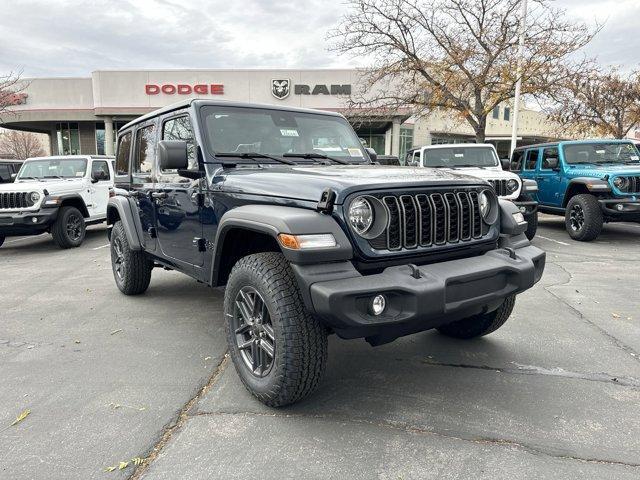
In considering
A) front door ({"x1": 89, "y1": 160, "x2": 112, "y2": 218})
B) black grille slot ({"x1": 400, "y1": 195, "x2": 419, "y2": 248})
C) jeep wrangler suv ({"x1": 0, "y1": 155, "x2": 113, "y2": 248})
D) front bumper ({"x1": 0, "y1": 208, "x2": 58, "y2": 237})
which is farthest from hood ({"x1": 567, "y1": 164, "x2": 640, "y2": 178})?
front bumper ({"x1": 0, "y1": 208, "x2": 58, "y2": 237})

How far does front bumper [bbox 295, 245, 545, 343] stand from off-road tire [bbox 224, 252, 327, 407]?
0.55ft

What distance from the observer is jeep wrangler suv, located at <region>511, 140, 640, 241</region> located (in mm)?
8242

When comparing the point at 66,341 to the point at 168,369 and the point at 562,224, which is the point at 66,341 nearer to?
the point at 168,369

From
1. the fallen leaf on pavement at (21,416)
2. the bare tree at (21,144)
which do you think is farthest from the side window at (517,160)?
the bare tree at (21,144)

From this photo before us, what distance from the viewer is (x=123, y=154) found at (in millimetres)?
5293

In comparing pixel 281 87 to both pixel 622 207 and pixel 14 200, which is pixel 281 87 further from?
pixel 622 207

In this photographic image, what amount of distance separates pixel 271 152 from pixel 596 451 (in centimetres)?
281

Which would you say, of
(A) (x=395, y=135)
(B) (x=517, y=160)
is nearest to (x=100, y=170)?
(B) (x=517, y=160)

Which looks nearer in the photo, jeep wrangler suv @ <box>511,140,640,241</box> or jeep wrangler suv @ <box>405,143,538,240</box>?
jeep wrangler suv @ <box>511,140,640,241</box>

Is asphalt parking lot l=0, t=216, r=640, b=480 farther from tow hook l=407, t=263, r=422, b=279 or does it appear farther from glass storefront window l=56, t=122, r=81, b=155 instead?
glass storefront window l=56, t=122, r=81, b=155

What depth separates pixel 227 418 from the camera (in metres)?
2.68

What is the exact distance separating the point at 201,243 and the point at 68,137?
30724 millimetres

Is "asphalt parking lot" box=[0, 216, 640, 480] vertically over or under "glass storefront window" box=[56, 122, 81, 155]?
under

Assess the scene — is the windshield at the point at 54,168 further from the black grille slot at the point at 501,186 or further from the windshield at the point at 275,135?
the black grille slot at the point at 501,186
